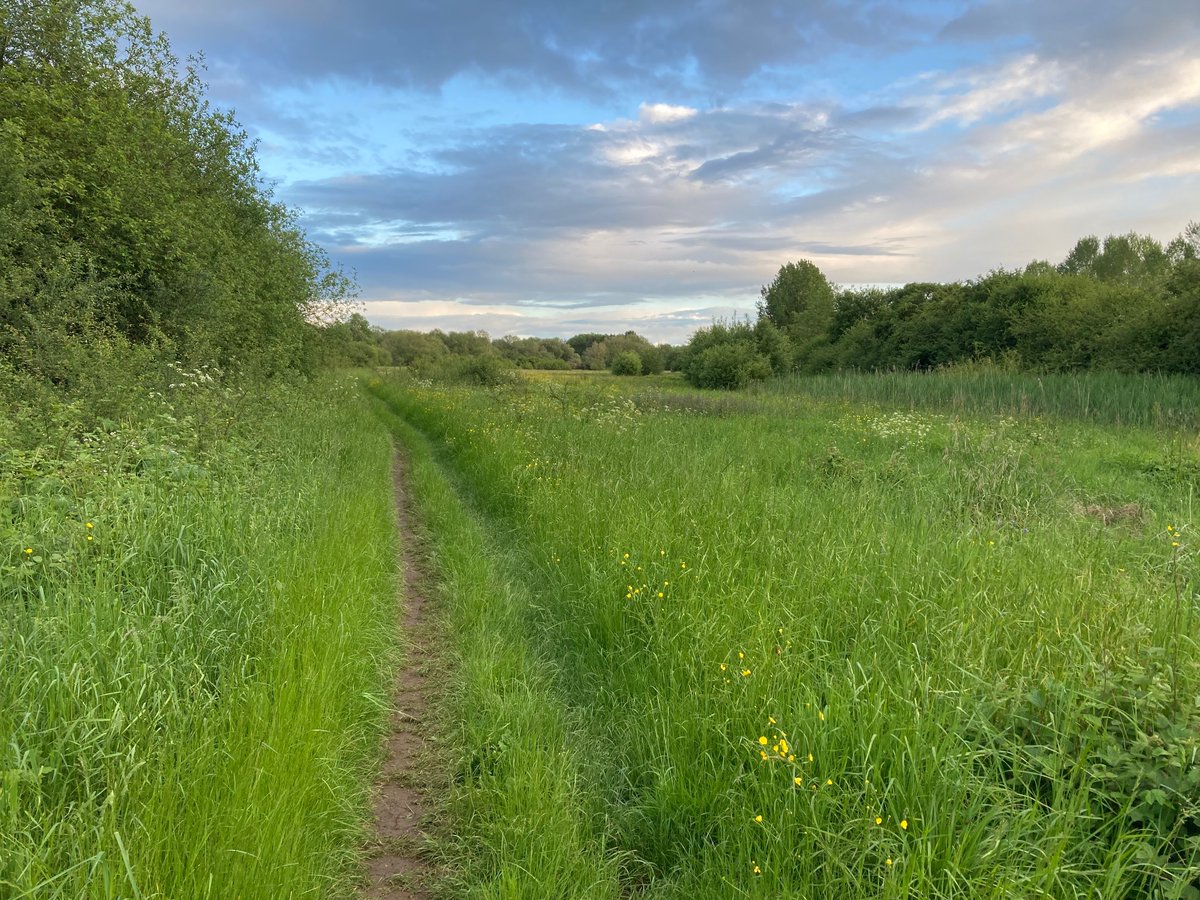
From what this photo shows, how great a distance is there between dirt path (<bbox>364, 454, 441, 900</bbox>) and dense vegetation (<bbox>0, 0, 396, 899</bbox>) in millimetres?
117

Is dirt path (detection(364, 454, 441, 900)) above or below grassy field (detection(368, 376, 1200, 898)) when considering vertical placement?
below

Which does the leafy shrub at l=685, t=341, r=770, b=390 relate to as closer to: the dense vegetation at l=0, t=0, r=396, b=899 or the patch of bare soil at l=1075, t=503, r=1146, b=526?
the dense vegetation at l=0, t=0, r=396, b=899

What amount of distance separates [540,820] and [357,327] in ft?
107

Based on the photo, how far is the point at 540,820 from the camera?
2.81 meters

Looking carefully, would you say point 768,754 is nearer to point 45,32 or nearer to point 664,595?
point 664,595

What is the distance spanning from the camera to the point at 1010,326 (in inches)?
1215

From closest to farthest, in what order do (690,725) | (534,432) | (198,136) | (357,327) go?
(690,725) → (534,432) → (198,136) → (357,327)

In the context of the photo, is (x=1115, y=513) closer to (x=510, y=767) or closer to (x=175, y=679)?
(x=510, y=767)

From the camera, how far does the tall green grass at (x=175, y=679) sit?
7.06 feet

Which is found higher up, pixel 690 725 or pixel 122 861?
pixel 122 861

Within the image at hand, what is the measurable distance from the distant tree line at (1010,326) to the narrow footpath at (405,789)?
25.3 m

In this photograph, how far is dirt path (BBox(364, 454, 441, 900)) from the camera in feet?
8.73

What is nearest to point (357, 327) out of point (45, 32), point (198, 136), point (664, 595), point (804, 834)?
point (198, 136)

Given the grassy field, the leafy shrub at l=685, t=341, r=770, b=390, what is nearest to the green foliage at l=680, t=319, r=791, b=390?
the leafy shrub at l=685, t=341, r=770, b=390
